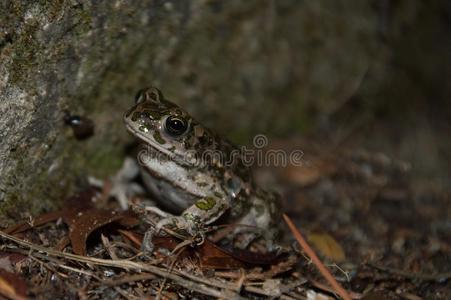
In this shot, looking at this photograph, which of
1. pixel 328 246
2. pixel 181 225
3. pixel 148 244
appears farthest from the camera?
pixel 328 246

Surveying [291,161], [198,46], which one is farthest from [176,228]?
[291,161]

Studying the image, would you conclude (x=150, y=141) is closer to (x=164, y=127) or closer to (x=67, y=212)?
(x=164, y=127)

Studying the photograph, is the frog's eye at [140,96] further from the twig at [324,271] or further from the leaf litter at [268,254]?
the twig at [324,271]

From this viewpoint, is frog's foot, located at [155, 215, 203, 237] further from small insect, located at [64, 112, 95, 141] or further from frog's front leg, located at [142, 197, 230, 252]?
small insect, located at [64, 112, 95, 141]

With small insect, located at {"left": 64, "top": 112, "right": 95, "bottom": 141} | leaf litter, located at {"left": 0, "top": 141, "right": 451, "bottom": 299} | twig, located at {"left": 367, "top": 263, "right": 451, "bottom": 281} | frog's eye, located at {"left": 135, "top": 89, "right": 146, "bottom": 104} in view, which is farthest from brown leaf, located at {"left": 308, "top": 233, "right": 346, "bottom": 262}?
small insect, located at {"left": 64, "top": 112, "right": 95, "bottom": 141}

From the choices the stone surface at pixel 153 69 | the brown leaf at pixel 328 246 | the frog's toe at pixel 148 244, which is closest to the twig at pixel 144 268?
the frog's toe at pixel 148 244

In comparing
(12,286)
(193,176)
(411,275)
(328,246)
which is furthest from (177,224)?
(411,275)

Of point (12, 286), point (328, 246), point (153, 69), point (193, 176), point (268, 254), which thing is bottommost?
point (328, 246)
